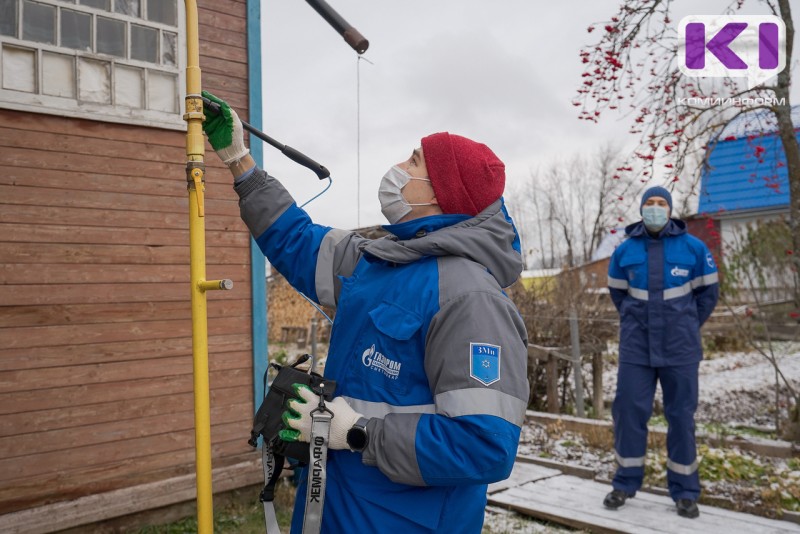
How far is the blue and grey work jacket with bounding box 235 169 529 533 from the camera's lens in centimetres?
175

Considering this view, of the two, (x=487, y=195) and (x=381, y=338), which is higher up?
(x=487, y=195)

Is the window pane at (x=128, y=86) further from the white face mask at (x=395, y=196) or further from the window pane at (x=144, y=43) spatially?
the white face mask at (x=395, y=196)

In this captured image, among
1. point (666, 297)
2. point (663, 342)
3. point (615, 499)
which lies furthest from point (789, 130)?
point (615, 499)

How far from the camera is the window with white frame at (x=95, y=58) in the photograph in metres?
3.76

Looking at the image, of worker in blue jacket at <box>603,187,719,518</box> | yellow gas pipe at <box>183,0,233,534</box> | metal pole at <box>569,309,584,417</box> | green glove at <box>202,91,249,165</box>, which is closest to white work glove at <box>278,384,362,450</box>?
yellow gas pipe at <box>183,0,233,534</box>

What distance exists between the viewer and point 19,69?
3762 millimetres

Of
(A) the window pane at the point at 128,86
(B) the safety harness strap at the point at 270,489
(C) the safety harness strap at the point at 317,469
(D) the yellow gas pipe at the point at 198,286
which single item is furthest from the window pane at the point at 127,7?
(C) the safety harness strap at the point at 317,469

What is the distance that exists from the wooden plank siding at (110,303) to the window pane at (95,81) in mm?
140

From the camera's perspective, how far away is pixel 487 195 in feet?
6.89

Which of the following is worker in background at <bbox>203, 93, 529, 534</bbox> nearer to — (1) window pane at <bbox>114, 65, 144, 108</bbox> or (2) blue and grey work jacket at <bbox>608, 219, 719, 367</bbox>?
(1) window pane at <bbox>114, 65, 144, 108</bbox>

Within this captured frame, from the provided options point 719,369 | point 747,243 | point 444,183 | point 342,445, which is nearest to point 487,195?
point 444,183

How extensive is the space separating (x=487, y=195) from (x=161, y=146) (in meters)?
2.94

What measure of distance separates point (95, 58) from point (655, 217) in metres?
3.90

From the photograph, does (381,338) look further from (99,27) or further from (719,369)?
(719,369)
